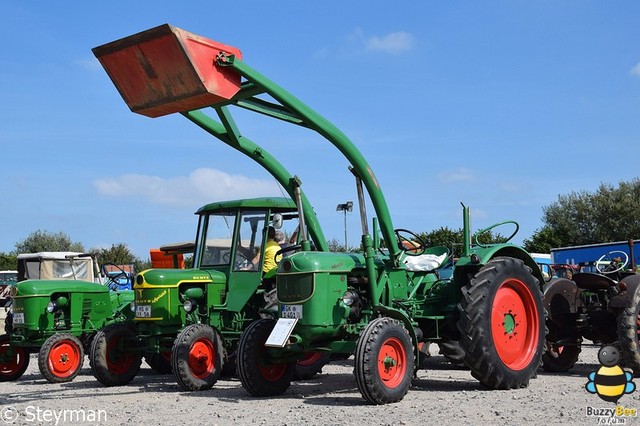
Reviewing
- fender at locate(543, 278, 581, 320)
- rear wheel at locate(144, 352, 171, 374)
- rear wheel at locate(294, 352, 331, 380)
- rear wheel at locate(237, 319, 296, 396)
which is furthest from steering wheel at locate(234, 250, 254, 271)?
fender at locate(543, 278, 581, 320)

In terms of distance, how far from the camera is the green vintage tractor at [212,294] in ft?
33.7

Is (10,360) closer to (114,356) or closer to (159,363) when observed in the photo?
(159,363)

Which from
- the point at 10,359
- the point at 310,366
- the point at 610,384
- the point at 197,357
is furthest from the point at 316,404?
the point at 10,359

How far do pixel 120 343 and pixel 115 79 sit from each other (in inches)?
159

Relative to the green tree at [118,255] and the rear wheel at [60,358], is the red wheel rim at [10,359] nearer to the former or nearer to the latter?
the rear wheel at [60,358]

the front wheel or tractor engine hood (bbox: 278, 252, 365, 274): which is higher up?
tractor engine hood (bbox: 278, 252, 365, 274)

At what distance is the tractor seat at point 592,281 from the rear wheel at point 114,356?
565 centimetres

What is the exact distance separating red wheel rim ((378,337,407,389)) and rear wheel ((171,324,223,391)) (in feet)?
8.65

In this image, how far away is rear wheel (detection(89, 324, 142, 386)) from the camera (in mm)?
10250

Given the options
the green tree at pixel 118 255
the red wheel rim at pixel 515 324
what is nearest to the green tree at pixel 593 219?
the green tree at pixel 118 255

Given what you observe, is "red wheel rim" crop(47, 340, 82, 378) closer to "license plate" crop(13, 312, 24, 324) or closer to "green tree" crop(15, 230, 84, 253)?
"license plate" crop(13, 312, 24, 324)

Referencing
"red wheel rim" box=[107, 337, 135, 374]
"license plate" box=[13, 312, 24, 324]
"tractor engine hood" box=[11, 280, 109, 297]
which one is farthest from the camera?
"tractor engine hood" box=[11, 280, 109, 297]

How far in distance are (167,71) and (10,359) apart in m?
6.37

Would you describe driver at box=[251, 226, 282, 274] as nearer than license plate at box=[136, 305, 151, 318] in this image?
No
